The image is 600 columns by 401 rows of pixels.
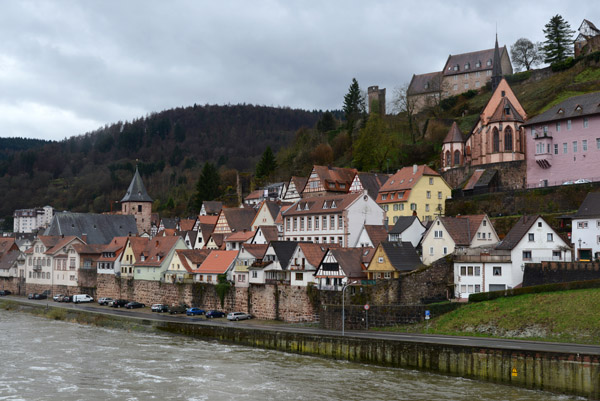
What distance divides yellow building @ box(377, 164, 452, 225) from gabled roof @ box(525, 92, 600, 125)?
10.9 m

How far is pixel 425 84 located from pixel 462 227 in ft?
204

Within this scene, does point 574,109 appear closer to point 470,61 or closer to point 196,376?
point 196,376

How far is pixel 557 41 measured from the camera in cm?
9912

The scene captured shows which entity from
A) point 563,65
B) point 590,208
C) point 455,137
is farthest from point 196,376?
point 563,65

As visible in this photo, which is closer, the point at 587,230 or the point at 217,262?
the point at 587,230

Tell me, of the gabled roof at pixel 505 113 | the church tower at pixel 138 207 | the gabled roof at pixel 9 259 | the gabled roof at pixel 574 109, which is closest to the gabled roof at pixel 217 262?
the gabled roof at pixel 574 109

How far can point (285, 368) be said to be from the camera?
120ft

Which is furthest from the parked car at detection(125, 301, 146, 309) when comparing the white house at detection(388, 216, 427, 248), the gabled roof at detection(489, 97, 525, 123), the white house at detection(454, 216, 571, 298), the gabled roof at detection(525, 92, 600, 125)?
the gabled roof at detection(525, 92, 600, 125)

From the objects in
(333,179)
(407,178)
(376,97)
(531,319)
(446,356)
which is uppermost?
(376,97)

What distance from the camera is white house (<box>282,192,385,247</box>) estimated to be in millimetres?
61219

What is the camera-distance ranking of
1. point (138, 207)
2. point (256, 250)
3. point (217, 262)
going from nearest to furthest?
point (256, 250), point (217, 262), point (138, 207)

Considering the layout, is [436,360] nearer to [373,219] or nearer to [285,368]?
[285,368]

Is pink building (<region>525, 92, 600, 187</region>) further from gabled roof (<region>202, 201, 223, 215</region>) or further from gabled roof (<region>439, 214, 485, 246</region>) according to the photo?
gabled roof (<region>202, 201, 223, 215</region>)

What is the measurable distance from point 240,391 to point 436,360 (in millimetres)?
10870
